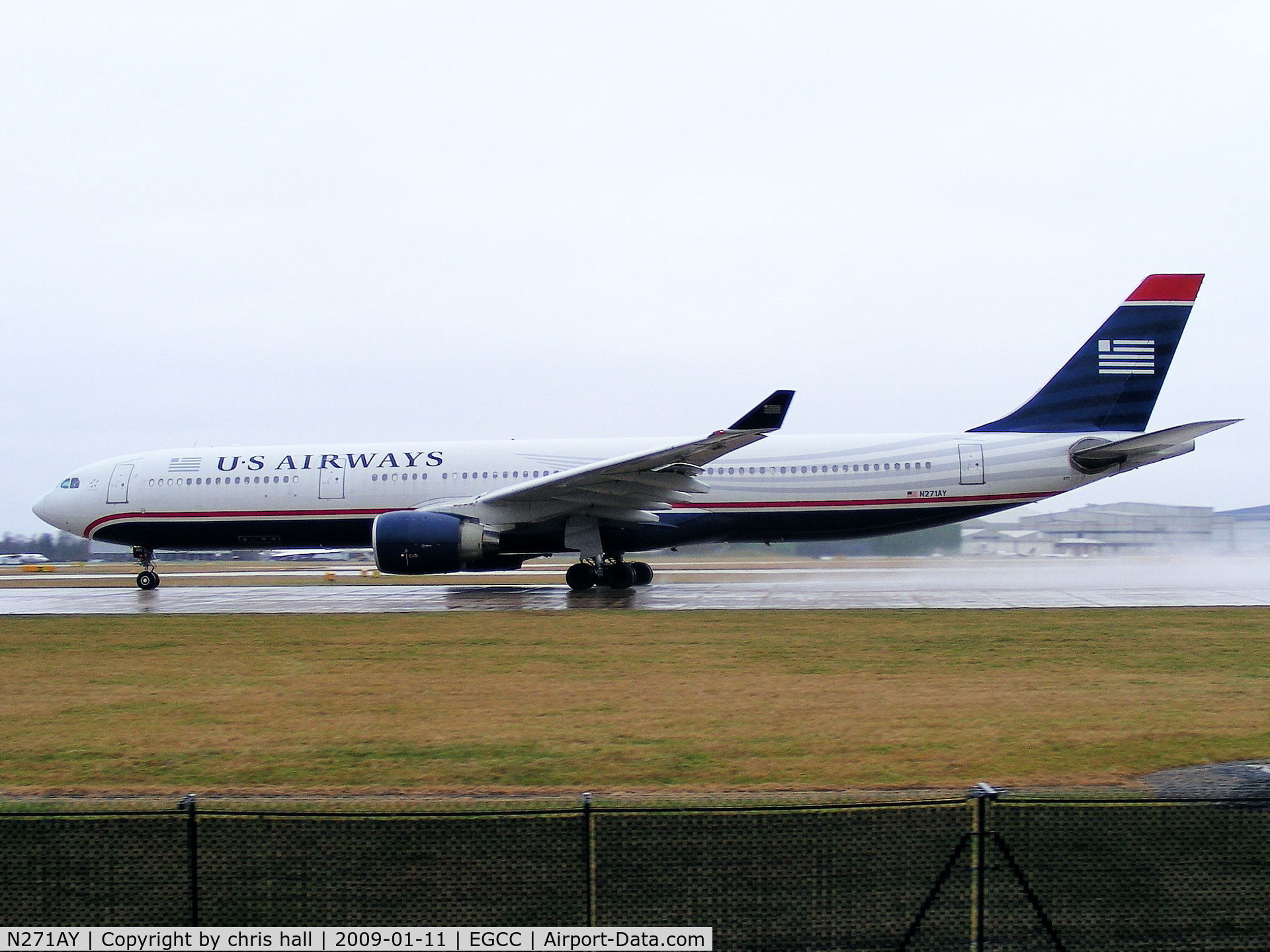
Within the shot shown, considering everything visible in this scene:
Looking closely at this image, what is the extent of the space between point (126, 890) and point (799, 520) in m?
17.8

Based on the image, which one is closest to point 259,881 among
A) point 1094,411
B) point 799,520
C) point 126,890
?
point 126,890

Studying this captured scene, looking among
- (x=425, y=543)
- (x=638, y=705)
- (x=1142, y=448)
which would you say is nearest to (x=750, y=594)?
(x=425, y=543)

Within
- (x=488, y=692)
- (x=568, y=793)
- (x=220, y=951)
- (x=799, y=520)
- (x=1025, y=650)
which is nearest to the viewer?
(x=220, y=951)

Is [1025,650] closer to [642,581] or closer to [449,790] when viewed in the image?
[449,790]

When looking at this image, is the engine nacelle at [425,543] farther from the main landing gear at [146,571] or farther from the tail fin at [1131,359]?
the tail fin at [1131,359]

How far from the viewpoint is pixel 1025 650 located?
11.5 meters

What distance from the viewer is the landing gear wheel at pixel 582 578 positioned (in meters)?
20.5

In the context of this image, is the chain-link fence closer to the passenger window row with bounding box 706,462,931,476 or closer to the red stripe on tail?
the passenger window row with bounding box 706,462,931,476

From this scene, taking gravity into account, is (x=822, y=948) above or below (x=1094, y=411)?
below

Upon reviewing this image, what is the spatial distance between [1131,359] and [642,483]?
10.9 metres

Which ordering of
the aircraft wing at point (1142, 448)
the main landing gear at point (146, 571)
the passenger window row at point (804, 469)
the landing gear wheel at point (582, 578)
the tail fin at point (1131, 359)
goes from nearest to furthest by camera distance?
1. the aircraft wing at point (1142, 448)
2. the landing gear wheel at point (582, 578)
3. the passenger window row at point (804, 469)
4. the tail fin at point (1131, 359)
5. the main landing gear at point (146, 571)

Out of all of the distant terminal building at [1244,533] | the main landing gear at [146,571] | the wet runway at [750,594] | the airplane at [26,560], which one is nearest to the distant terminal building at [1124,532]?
the distant terminal building at [1244,533]

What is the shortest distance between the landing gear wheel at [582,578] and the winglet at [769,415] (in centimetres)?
464

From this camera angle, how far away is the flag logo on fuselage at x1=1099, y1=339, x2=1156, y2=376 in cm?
2131
